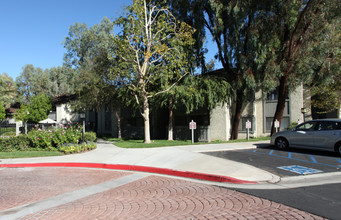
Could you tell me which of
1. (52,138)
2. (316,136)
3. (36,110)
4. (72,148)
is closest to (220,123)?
(316,136)

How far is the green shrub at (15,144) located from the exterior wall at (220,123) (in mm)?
14098

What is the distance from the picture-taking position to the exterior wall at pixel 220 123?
2253 cm

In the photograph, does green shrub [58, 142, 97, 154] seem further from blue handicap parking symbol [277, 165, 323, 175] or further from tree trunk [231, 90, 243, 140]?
tree trunk [231, 90, 243, 140]

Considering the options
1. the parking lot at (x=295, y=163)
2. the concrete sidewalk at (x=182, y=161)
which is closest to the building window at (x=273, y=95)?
the concrete sidewalk at (x=182, y=161)

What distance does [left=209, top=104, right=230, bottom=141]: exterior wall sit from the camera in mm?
22531

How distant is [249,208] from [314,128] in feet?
28.6

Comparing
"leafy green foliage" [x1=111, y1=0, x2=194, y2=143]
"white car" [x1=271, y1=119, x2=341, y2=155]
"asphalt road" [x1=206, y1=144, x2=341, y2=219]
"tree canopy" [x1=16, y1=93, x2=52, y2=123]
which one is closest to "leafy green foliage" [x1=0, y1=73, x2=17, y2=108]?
"tree canopy" [x1=16, y1=93, x2=52, y2=123]

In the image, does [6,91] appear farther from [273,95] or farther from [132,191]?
[132,191]

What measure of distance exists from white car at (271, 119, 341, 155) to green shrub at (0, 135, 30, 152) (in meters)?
14.8

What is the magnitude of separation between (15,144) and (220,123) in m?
15.6

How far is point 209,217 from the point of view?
466cm

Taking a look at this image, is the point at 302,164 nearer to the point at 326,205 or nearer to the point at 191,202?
the point at 326,205

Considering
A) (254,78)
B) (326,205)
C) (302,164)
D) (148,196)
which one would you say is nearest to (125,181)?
(148,196)

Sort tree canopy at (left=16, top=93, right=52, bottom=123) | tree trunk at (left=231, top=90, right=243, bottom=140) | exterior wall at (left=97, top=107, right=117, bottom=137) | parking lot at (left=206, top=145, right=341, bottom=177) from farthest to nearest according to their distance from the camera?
tree canopy at (left=16, top=93, right=52, bottom=123)
exterior wall at (left=97, top=107, right=117, bottom=137)
tree trunk at (left=231, top=90, right=243, bottom=140)
parking lot at (left=206, top=145, right=341, bottom=177)
